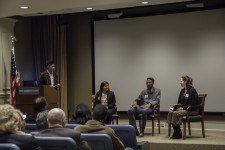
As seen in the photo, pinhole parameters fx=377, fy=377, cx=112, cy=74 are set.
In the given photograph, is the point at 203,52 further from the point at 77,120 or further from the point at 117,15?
the point at 77,120

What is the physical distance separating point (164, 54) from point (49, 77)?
259 centimetres

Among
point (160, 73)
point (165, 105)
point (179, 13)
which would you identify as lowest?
point (165, 105)

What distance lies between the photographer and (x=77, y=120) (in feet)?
14.7

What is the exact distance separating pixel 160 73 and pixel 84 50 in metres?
2.15

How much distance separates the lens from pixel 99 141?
336 centimetres

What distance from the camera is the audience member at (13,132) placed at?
2602mm

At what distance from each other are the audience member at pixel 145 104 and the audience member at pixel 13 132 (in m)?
4.43

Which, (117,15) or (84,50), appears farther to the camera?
(84,50)

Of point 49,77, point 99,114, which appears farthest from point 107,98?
point 99,114

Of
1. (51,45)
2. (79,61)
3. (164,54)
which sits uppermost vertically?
(51,45)

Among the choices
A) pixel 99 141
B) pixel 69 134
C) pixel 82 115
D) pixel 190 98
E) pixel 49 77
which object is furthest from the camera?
pixel 49 77

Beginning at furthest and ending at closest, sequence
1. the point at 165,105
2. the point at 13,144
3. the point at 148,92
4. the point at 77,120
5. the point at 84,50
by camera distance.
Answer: the point at 84,50 → the point at 165,105 → the point at 148,92 → the point at 77,120 → the point at 13,144

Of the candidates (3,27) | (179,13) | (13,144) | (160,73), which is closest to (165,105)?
(160,73)

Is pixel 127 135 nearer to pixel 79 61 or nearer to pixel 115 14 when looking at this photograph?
pixel 115 14
